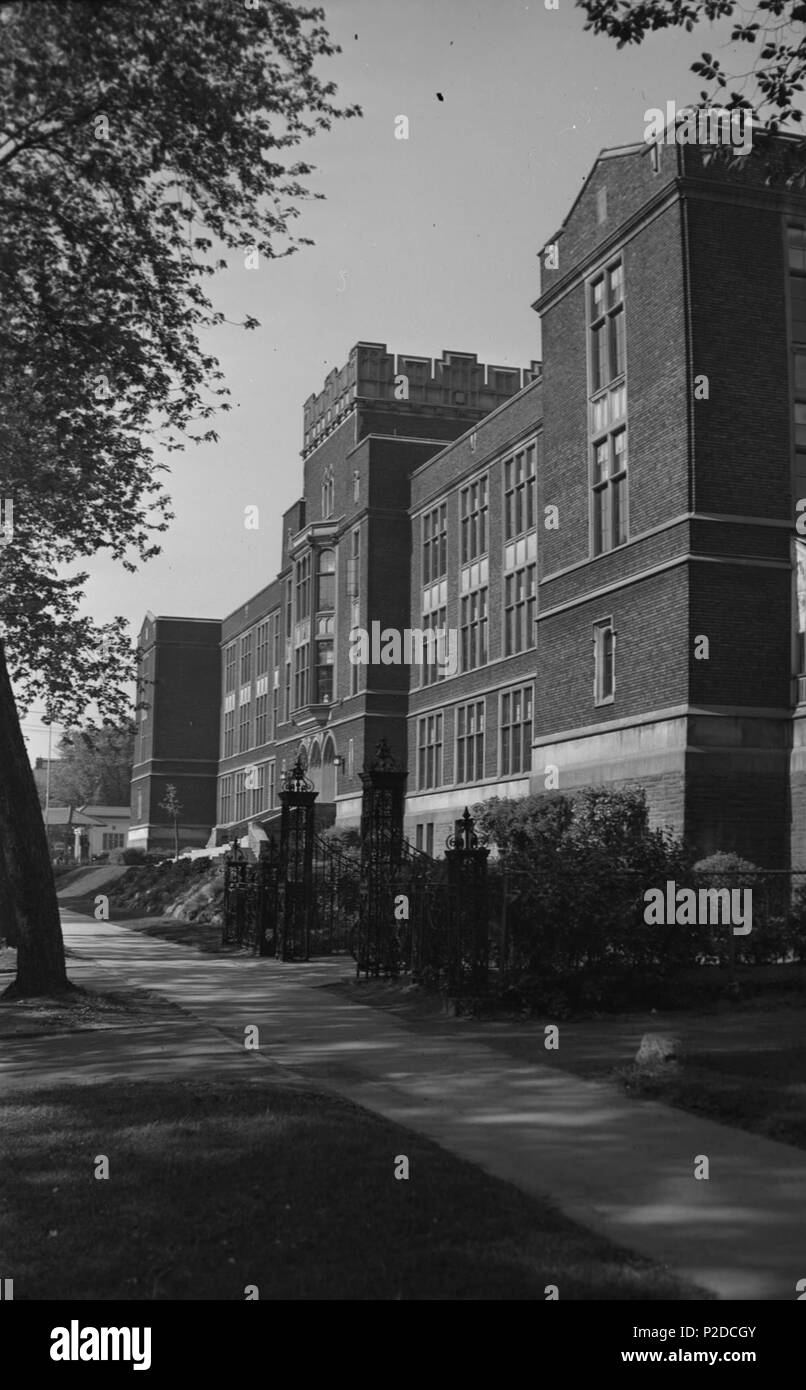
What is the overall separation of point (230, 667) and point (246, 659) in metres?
4.85

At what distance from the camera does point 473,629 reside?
144ft

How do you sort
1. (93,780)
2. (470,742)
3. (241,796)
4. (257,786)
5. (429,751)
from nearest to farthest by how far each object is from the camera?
(470,742) → (429,751) → (257,786) → (241,796) → (93,780)

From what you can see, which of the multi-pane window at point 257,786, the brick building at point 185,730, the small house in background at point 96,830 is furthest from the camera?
the small house in background at point 96,830

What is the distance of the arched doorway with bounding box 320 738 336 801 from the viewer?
5591cm

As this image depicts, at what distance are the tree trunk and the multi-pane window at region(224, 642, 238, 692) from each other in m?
69.6

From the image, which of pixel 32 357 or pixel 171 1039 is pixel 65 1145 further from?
pixel 32 357

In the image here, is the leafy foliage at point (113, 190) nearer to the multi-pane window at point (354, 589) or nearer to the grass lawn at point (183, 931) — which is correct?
the grass lawn at point (183, 931)

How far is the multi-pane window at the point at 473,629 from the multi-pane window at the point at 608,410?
13.7m

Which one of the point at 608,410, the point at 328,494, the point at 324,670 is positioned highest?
the point at 328,494

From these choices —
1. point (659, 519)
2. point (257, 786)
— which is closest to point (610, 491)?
point (659, 519)

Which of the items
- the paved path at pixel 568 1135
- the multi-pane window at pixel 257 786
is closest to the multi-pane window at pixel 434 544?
the multi-pane window at pixel 257 786

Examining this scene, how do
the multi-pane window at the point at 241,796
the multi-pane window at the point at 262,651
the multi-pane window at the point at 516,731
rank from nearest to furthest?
the multi-pane window at the point at 516,731, the multi-pane window at the point at 262,651, the multi-pane window at the point at 241,796

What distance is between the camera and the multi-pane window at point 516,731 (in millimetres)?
39094

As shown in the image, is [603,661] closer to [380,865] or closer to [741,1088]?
[380,865]
